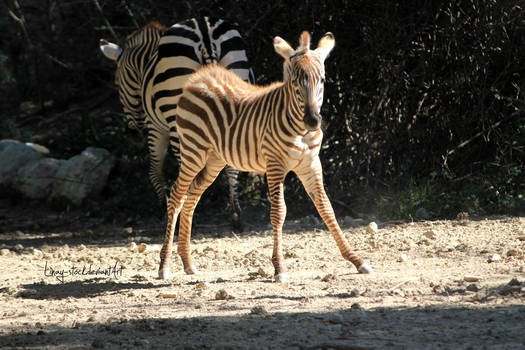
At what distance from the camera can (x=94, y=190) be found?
416 inches

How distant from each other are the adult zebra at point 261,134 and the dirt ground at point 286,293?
1.60ft

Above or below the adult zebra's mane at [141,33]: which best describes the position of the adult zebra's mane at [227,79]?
below

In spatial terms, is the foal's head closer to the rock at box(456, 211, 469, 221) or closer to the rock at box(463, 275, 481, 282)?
the rock at box(463, 275, 481, 282)

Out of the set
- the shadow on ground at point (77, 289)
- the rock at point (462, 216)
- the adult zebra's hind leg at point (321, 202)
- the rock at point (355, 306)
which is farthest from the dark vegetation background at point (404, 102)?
the rock at point (355, 306)

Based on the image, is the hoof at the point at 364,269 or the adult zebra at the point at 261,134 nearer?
the adult zebra at the point at 261,134

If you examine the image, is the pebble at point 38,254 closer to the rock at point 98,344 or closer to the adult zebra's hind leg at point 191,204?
the adult zebra's hind leg at point 191,204

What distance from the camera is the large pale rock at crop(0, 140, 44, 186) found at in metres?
11.0

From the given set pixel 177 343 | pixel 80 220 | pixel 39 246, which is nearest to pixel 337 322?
pixel 177 343

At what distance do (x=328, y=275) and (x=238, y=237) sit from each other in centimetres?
265

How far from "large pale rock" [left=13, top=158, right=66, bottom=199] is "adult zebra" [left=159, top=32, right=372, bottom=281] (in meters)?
5.00

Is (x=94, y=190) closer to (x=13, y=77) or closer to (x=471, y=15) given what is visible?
(x=13, y=77)

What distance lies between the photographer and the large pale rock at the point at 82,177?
10.4 meters

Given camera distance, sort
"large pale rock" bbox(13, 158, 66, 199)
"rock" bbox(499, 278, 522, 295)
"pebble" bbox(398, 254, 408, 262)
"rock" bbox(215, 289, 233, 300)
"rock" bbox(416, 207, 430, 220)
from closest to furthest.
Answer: "rock" bbox(499, 278, 522, 295) → "rock" bbox(215, 289, 233, 300) → "pebble" bbox(398, 254, 408, 262) → "rock" bbox(416, 207, 430, 220) → "large pale rock" bbox(13, 158, 66, 199)

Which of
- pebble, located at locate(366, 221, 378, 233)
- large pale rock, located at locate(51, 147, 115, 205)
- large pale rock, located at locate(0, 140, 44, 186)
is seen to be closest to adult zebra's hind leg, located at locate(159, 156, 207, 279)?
pebble, located at locate(366, 221, 378, 233)
